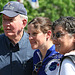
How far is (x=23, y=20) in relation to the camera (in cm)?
320

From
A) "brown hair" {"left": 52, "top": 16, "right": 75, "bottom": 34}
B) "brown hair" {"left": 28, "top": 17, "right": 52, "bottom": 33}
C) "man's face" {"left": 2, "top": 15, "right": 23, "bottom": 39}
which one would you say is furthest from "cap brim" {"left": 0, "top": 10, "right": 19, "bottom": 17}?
"brown hair" {"left": 52, "top": 16, "right": 75, "bottom": 34}

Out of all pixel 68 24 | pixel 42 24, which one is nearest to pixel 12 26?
pixel 42 24

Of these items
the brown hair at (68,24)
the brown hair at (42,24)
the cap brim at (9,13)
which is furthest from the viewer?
the cap brim at (9,13)

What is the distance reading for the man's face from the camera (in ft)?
9.98

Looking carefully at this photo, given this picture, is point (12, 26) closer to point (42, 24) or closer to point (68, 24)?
point (42, 24)

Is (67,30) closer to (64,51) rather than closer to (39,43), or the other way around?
(64,51)

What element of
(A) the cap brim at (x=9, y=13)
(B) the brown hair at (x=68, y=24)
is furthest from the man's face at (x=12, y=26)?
(B) the brown hair at (x=68, y=24)

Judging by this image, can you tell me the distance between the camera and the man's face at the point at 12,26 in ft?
9.98

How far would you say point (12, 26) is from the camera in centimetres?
304

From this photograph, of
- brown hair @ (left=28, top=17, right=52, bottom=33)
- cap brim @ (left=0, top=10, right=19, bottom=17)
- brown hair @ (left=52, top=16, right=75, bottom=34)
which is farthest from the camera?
cap brim @ (left=0, top=10, right=19, bottom=17)

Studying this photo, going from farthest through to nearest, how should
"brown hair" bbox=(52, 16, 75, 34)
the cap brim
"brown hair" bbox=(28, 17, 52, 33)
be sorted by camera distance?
the cap brim → "brown hair" bbox=(28, 17, 52, 33) → "brown hair" bbox=(52, 16, 75, 34)

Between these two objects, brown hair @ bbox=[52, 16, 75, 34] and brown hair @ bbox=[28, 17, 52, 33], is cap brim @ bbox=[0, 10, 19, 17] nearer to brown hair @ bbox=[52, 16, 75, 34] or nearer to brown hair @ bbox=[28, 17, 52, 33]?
brown hair @ bbox=[28, 17, 52, 33]

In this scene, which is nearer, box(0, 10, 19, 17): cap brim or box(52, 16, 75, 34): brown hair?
box(52, 16, 75, 34): brown hair

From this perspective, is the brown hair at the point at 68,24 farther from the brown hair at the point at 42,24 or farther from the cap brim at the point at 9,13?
the cap brim at the point at 9,13
